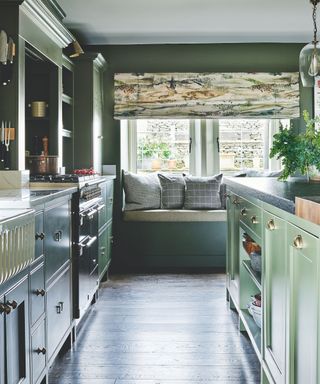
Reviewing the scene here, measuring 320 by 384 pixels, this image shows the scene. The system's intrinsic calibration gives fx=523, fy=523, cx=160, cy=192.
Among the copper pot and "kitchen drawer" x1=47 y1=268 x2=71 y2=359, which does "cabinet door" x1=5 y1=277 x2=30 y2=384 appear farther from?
the copper pot

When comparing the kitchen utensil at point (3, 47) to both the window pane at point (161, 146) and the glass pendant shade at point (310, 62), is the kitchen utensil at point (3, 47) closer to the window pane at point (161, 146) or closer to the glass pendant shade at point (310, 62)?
the glass pendant shade at point (310, 62)

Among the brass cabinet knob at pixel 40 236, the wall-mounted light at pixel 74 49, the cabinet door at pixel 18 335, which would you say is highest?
the wall-mounted light at pixel 74 49

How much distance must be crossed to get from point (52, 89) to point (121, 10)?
92 centimetres

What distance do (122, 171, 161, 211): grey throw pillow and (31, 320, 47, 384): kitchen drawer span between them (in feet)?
10.9

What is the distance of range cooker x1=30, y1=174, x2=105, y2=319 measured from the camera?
3.30 m

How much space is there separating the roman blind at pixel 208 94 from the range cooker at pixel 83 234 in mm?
1869

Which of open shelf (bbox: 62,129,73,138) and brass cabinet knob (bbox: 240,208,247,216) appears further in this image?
open shelf (bbox: 62,129,73,138)

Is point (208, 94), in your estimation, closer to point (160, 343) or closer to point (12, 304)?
point (160, 343)

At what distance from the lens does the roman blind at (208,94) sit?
18.8 ft

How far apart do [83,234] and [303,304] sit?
82.3 inches

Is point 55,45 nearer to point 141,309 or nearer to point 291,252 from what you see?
point 141,309

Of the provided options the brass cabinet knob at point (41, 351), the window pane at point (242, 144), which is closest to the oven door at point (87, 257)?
the brass cabinet knob at point (41, 351)

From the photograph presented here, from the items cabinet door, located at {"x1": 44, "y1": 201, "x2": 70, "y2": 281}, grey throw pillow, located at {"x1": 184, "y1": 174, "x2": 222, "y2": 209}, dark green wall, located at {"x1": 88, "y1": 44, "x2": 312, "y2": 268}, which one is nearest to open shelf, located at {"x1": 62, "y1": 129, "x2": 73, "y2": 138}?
dark green wall, located at {"x1": 88, "y1": 44, "x2": 312, "y2": 268}

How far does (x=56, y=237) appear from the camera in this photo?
9.01ft
